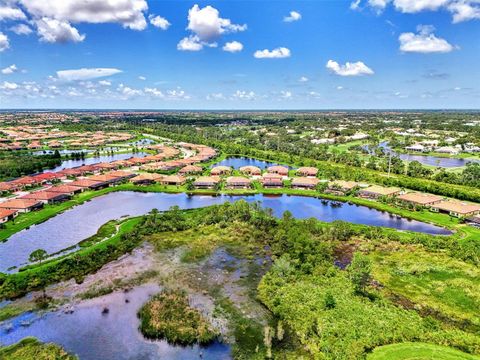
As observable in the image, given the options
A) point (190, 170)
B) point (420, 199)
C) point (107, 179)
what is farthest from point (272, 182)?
point (107, 179)

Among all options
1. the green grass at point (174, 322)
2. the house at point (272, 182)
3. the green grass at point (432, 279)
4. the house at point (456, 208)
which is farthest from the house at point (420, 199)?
the green grass at point (174, 322)

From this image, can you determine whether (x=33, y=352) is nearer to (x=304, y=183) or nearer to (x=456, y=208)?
(x=304, y=183)

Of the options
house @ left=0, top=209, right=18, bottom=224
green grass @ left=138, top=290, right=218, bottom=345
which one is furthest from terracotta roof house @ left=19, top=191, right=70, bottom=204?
green grass @ left=138, top=290, right=218, bottom=345

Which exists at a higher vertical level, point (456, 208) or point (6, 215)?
point (456, 208)

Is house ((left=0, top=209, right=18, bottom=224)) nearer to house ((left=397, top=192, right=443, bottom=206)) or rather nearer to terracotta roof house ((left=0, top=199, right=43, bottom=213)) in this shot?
terracotta roof house ((left=0, top=199, right=43, bottom=213))

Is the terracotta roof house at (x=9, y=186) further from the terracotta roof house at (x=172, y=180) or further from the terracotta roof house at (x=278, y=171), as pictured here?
the terracotta roof house at (x=278, y=171)

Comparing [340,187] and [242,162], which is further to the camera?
[242,162]

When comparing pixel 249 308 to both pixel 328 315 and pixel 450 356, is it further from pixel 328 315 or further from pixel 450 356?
pixel 450 356
